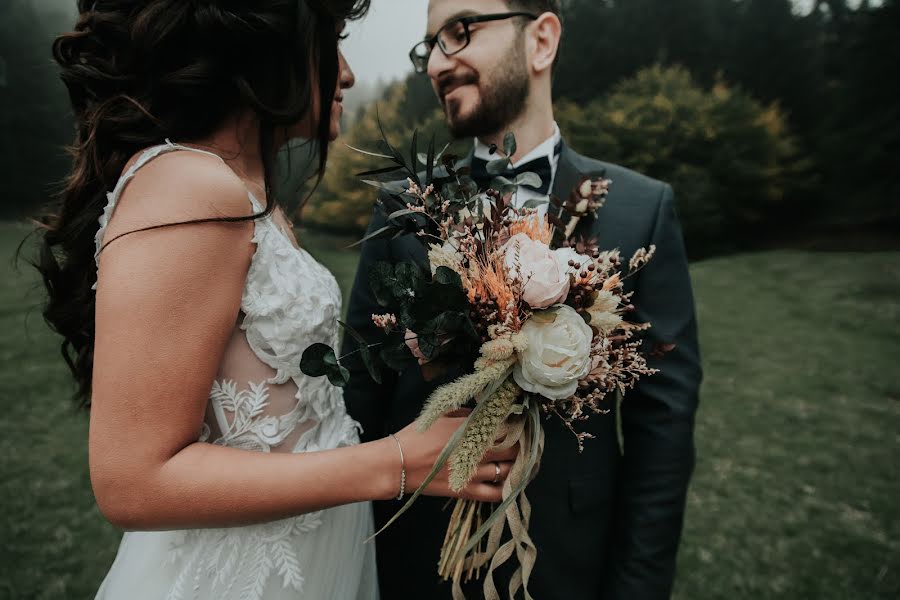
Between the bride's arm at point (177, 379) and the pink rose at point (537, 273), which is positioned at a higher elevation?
the pink rose at point (537, 273)

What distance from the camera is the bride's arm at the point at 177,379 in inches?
44.6

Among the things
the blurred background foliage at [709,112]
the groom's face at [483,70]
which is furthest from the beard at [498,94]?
the blurred background foliage at [709,112]

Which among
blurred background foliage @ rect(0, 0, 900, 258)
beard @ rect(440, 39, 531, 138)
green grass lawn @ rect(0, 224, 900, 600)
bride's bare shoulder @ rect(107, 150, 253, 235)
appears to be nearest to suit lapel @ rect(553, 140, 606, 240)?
beard @ rect(440, 39, 531, 138)

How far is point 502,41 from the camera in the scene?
2150mm

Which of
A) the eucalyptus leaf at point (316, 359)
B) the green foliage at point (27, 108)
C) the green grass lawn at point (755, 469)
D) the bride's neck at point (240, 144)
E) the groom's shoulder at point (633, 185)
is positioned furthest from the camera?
the green foliage at point (27, 108)

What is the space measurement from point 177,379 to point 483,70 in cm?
161

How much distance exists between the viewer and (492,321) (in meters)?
1.22

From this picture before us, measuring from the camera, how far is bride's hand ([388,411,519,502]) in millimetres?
1359

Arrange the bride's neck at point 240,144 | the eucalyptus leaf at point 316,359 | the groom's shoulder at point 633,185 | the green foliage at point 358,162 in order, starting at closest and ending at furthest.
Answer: the eucalyptus leaf at point 316,359, the bride's neck at point 240,144, the groom's shoulder at point 633,185, the green foliage at point 358,162

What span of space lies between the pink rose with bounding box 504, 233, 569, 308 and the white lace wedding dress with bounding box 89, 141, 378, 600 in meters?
0.63

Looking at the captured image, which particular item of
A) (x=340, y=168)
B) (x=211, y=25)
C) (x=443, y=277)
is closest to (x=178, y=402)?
(x=443, y=277)

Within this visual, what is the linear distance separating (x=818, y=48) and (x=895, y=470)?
1142 inches

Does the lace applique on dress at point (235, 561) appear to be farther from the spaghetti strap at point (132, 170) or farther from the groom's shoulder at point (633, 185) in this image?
the groom's shoulder at point (633, 185)

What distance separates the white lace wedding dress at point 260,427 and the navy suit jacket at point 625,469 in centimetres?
35
